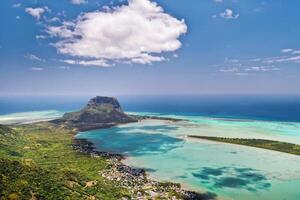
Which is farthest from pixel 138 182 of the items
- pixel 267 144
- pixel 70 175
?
pixel 267 144

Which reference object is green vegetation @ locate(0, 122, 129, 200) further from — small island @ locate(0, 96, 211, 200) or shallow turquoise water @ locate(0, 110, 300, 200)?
shallow turquoise water @ locate(0, 110, 300, 200)

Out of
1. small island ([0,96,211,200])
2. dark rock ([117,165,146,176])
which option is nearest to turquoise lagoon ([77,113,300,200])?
dark rock ([117,165,146,176])

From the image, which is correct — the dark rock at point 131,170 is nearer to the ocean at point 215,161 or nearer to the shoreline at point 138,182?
the shoreline at point 138,182

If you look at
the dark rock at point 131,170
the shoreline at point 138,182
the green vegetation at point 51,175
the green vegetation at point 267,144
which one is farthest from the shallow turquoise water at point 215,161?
the green vegetation at point 51,175

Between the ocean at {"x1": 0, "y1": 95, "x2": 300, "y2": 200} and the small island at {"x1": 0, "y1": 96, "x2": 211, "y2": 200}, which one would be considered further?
the ocean at {"x1": 0, "y1": 95, "x2": 300, "y2": 200}

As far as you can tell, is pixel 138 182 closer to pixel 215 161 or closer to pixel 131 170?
pixel 131 170

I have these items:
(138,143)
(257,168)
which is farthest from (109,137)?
(257,168)
